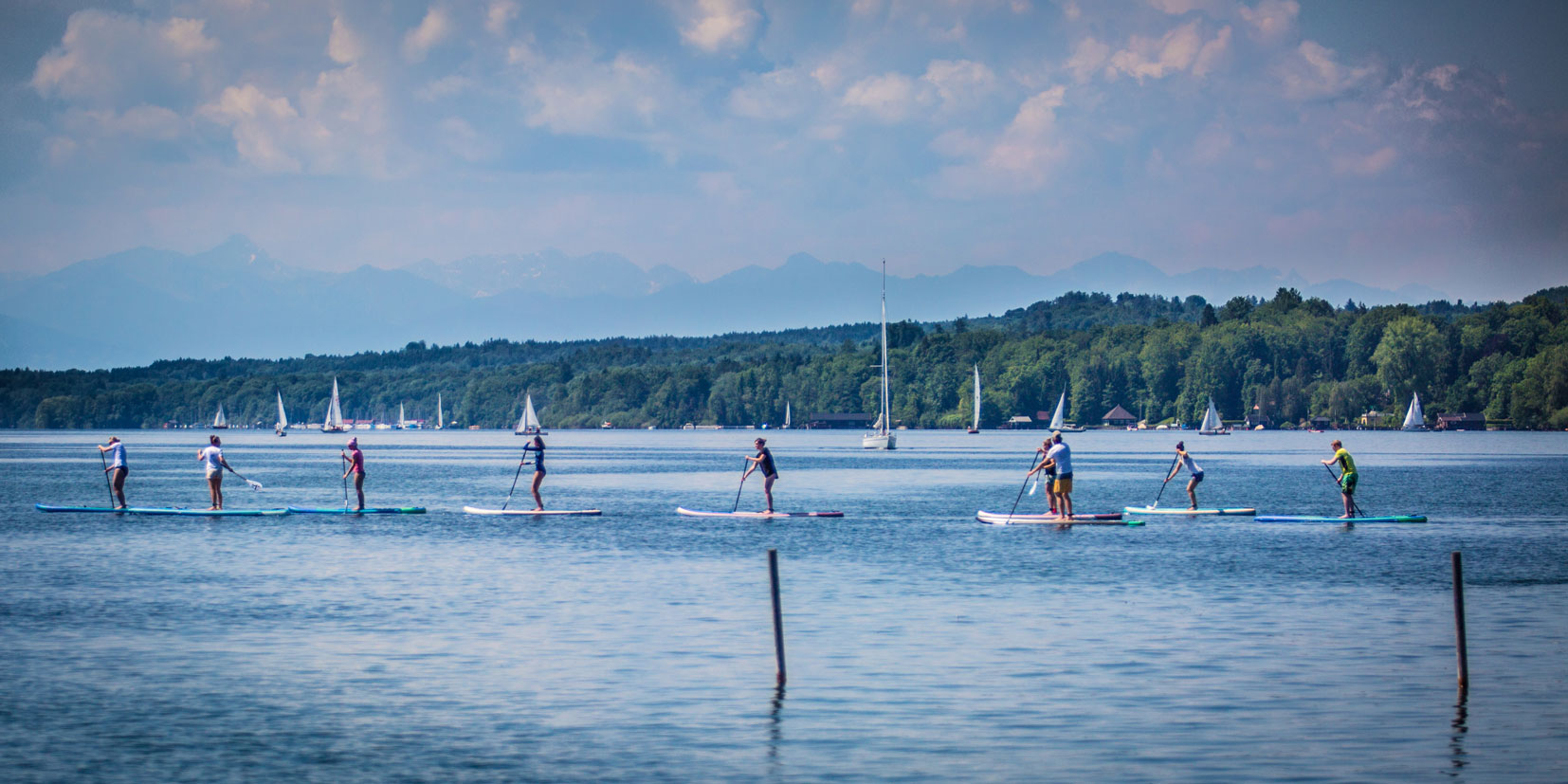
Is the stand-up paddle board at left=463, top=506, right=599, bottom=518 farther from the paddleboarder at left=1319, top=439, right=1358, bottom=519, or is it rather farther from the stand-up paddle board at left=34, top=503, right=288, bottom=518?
the paddleboarder at left=1319, top=439, right=1358, bottom=519

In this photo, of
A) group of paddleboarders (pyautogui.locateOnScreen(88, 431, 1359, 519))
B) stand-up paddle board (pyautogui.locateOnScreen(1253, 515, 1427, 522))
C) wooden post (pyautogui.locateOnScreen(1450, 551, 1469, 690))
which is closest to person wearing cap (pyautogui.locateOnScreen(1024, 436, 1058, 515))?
group of paddleboarders (pyautogui.locateOnScreen(88, 431, 1359, 519))

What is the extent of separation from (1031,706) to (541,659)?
7.93 meters

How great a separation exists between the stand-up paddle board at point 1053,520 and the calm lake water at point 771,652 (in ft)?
2.10

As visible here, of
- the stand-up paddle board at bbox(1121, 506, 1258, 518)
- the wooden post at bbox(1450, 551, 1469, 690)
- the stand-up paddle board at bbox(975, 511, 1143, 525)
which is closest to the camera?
the wooden post at bbox(1450, 551, 1469, 690)

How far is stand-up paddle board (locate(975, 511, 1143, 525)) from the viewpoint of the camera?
48125 millimetres

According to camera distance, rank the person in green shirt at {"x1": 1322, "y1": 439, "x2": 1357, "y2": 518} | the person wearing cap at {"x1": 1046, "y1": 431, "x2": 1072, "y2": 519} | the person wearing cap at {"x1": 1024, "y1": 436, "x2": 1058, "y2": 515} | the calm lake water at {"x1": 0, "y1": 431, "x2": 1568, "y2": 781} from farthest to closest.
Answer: the person in green shirt at {"x1": 1322, "y1": 439, "x2": 1357, "y2": 518} → the person wearing cap at {"x1": 1024, "y1": 436, "x2": 1058, "y2": 515} → the person wearing cap at {"x1": 1046, "y1": 431, "x2": 1072, "y2": 519} → the calm lake water at {"x1": 0, "y1": 431, "x2": 1568, "y2": 781}

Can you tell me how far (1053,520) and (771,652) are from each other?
82.4ft

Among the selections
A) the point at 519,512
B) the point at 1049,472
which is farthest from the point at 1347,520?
the point at 519,512

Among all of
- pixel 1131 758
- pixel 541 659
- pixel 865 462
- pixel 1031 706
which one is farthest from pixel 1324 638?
pixel 865 462

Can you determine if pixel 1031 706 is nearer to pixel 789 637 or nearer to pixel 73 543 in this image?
pixel 789 637

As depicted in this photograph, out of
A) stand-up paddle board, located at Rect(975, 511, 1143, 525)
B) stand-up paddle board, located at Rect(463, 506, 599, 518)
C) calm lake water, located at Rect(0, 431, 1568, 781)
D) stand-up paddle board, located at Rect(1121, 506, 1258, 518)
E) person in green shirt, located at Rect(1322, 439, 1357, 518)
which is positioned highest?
person in green shirt, located at Rect(1322, 439, 1357, 518)

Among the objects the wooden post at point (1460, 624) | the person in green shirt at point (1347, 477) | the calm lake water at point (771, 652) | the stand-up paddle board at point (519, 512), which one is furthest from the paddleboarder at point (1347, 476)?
the wooden post at point (1460, 624)

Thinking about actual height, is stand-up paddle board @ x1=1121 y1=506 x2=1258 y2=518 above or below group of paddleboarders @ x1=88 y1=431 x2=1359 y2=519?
below

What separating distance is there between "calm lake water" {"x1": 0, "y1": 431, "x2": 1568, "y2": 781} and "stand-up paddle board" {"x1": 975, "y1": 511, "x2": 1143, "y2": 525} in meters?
0.64
